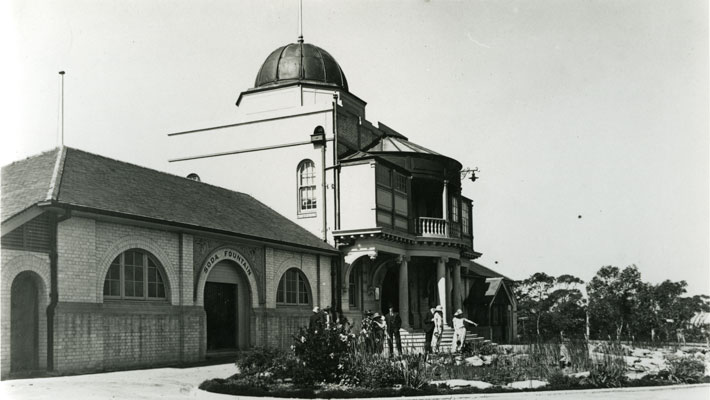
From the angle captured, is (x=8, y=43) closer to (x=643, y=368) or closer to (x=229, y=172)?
(x=643, y=368)

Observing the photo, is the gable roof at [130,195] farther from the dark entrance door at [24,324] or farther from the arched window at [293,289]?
the dark entrance door at [24,324]

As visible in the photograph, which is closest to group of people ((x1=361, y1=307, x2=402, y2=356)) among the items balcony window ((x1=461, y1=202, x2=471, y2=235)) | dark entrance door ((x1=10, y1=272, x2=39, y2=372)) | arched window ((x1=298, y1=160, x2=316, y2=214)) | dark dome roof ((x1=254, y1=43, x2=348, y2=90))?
dark entrance door ((x1=10, y1=272, x2=39, y2=372))

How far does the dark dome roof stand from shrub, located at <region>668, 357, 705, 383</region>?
19.0m

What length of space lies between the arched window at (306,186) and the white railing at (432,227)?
4480 millimetres

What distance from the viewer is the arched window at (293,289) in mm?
25473

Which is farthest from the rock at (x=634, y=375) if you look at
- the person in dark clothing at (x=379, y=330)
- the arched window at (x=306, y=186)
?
the arched window at (x=306, y=186)

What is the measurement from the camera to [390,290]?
32.6m

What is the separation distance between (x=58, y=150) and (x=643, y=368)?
1502cm

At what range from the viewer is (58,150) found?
1978 cm

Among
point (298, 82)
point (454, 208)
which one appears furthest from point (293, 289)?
point (454, 208)

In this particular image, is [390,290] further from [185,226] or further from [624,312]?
[624,312]

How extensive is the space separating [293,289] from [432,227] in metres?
7.27

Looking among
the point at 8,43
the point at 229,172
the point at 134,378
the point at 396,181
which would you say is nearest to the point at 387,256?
the point at 396,181

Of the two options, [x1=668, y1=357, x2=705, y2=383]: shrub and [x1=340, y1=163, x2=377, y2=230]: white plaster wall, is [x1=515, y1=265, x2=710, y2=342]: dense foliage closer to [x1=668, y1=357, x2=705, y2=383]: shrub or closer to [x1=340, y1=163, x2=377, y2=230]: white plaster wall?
[x1=340, y1=163, x2=377, y2=230]: white plaster wall
